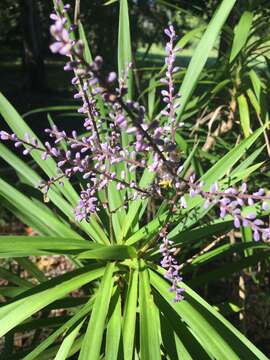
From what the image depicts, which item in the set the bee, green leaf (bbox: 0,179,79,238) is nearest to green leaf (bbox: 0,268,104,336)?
green leaf (bbox: 0,179,79,238)

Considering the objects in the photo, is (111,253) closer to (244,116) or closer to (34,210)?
(34,210)

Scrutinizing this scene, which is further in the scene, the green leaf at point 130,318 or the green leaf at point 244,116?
the green leaf at point 244,116

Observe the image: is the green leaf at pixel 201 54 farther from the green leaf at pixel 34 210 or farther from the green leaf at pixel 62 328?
the green leaf at pixel 62 328

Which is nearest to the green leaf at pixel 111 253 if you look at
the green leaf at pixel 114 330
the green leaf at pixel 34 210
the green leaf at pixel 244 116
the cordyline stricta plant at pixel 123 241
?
the cordyline stricta plant at pixel 123 241

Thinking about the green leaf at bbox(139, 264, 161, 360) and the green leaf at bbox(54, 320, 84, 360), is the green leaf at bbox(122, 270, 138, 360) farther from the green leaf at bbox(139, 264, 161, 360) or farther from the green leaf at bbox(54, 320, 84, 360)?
the green leaf at bbox(54, 320, 84, 360)

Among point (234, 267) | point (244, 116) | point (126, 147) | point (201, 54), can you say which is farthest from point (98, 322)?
point (244, 116)

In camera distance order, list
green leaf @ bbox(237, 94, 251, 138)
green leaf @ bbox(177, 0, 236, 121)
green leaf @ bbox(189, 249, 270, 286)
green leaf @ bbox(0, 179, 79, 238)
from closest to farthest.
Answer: green leaf @ bbox(177, 0, 236, 121) → green leaf @ bbox(0, 179, 79, 238) → green leaf @ bbox(189, 249, 270, 286) → green leaf @ bbox(237, 94, 251, 138)

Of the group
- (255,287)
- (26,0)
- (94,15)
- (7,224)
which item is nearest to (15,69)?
(26,0)
